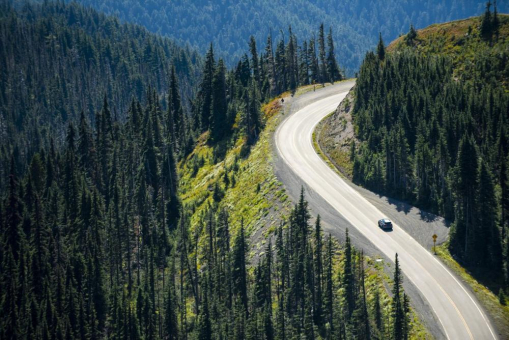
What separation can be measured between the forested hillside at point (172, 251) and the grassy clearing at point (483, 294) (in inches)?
297

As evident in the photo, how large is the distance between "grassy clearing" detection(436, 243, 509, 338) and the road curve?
0.79 m

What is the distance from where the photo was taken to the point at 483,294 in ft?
206

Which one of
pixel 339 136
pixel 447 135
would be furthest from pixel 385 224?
pixel 339 136

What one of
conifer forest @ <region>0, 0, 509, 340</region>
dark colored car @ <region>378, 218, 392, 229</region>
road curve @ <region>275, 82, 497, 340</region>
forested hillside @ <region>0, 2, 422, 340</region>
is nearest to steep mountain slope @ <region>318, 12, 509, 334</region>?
conifer forest @ <region>0, 0, 509, 340</region>

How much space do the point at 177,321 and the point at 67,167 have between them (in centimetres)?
4962

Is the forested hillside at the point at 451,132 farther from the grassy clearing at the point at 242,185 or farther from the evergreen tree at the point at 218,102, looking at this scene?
the evergreen tree at the point at 218,102

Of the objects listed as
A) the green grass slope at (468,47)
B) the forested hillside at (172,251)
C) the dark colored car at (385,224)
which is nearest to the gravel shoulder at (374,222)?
the dark colored car at (385,224)

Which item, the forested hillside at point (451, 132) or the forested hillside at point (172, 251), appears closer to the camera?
the forested hillside at point (451, 132)

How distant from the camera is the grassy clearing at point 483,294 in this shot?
58781 mm

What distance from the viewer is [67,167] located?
121m

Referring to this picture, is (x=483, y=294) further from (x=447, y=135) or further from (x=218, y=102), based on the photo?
(x=218, y=102)

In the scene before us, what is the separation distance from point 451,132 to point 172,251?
4781 cm

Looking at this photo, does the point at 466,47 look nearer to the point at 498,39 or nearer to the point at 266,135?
the point at 498,39

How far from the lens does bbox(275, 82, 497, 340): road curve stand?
60.0 m
